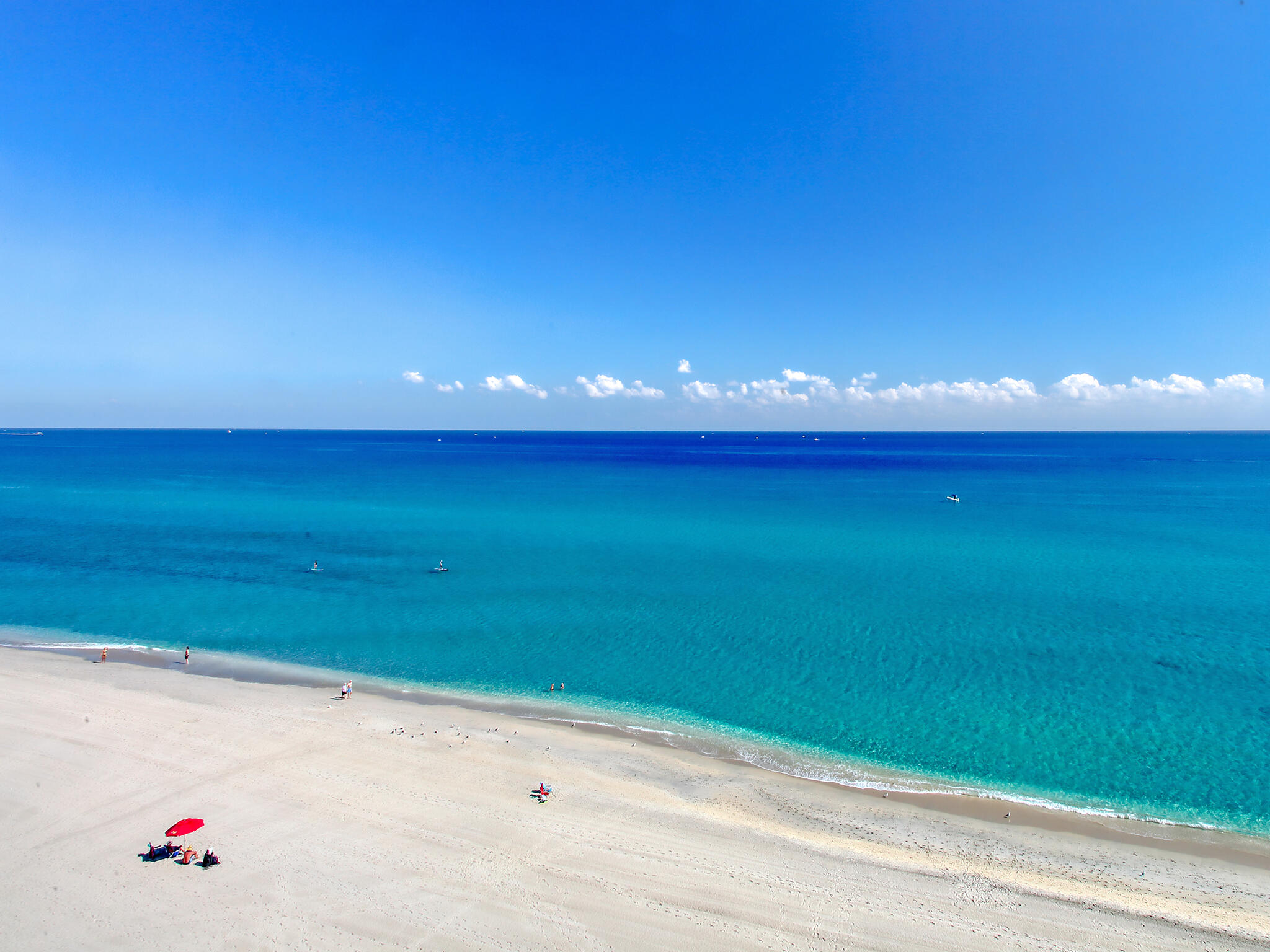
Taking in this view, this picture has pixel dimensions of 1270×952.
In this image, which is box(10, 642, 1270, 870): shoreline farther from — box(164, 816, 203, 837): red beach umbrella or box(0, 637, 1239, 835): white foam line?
box(164, 816, 203, 837): red beach umbrella

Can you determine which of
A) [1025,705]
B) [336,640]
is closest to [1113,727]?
[1025,705]

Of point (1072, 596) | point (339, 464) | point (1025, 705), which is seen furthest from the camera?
point (339, 464)

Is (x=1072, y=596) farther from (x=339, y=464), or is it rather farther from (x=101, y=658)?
(x=339, y=464)

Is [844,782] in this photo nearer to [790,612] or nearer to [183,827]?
[790,612]

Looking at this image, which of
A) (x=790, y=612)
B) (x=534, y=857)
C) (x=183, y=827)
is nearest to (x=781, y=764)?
(x=534, y=857)

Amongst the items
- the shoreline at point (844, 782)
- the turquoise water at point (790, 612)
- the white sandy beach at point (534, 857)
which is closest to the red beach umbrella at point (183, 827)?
the white sandy beach at point (534, 857)

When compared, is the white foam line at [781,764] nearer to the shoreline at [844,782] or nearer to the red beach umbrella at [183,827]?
the shoreline at [844,782]

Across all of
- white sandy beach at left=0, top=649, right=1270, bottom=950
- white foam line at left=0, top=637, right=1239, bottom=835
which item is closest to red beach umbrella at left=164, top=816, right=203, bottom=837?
white sandy beach at left=0, top=649, right=1270, bottom=950
